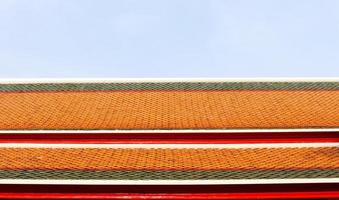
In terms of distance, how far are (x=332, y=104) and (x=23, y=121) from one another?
655cm

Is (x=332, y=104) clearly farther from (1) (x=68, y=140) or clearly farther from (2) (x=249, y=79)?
(1) (x=68, y=140)

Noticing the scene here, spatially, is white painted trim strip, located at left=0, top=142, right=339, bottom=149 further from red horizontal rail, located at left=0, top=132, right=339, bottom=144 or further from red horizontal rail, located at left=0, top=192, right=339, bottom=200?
red horizontal rail, located at left=0, top=192, right=339, bottom=200

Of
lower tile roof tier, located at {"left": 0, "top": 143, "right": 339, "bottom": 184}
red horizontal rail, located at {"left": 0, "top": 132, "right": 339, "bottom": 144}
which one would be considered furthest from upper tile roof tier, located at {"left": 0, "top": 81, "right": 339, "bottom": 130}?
lower tile roof tier, located at {"left": 0, "top": 143, "right": 339, "bottom": 184}

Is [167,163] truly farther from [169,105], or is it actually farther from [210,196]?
[169,105]

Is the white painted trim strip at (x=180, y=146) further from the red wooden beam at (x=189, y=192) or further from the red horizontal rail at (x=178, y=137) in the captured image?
the red wooden beam at (x=189, y=192)

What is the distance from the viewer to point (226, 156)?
10.0 meters

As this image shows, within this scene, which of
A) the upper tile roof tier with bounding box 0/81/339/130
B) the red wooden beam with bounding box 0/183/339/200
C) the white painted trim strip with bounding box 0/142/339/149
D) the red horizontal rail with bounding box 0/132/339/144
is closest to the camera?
the red wooden beam with bounding box 0/183/339/200

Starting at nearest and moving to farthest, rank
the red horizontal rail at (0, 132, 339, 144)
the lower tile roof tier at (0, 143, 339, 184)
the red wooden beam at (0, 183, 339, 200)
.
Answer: the red wooden beam at (0, 183, 339, 200) < the lower tile roof tier at (0, 143, 339, 184) < the red horizontal rail at (0, 132, 339, 144)

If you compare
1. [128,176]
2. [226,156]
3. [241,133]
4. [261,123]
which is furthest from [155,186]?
[261,123]

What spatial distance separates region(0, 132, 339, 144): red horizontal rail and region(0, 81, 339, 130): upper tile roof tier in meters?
0.51

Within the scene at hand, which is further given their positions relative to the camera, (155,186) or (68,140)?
(68,140)

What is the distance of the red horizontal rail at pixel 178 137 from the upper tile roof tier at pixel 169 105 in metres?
0.51

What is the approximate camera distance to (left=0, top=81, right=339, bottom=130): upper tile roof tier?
38.3 ft

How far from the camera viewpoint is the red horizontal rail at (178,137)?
10703 mm
